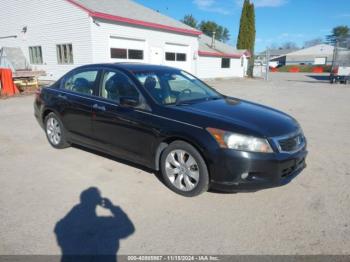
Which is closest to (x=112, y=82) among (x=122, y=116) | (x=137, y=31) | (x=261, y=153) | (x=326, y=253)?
(x=122, y=116)

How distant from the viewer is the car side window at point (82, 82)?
4.84 meters

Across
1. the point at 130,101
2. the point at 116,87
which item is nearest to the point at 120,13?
the point at 116,87

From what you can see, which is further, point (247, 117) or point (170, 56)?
point (170, 56)

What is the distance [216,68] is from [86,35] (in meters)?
15.0

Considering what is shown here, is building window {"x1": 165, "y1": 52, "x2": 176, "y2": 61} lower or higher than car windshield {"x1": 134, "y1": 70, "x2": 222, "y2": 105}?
higher

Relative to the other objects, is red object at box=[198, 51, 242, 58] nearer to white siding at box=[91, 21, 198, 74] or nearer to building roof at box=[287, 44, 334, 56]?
white siding at box=[91, 21, 198, 74]

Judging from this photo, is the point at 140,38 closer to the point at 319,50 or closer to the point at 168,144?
the point at 168,144

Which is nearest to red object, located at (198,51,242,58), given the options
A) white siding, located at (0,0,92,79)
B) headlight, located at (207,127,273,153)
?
white siding, located at (0,0,92,79)

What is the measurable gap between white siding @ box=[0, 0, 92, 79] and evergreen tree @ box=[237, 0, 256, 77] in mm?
23961

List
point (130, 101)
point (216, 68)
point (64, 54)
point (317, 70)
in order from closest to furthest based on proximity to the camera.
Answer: point (130, 101) → point (64, 54) → point (216, 68) → point (317, 70)

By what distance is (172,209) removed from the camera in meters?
3.44

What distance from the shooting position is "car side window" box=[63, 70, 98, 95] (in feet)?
15.9

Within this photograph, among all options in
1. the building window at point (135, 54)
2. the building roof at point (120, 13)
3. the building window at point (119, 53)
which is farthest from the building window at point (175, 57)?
the building window at point (119, 53)

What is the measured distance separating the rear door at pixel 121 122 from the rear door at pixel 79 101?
0.65ft
